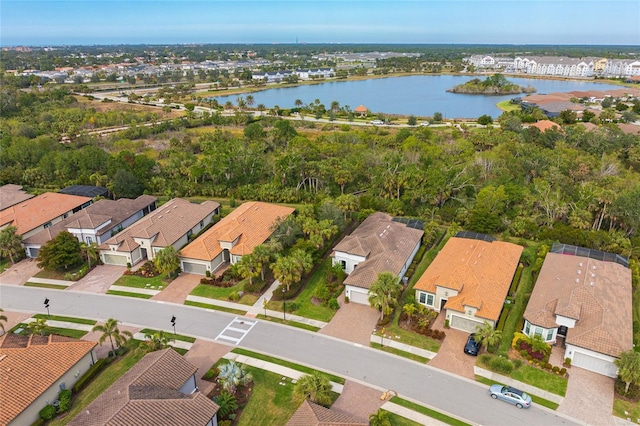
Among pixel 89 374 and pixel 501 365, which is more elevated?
pixel 501 365

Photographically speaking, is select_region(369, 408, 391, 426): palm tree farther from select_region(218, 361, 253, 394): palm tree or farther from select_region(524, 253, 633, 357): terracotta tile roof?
select_region(524, 253, 633, 357): terracotta tile roof

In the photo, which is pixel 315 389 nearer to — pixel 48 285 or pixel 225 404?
pixel 225 404

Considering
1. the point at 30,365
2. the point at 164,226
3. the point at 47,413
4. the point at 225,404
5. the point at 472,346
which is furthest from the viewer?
the point at 164,226

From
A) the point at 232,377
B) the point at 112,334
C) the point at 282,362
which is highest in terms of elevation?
the point at 112,334

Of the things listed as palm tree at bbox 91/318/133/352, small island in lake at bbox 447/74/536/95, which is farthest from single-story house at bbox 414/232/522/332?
small island in lake at bbox 447/74/536/95

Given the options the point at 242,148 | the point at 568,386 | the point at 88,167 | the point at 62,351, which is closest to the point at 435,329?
the point at 568,386

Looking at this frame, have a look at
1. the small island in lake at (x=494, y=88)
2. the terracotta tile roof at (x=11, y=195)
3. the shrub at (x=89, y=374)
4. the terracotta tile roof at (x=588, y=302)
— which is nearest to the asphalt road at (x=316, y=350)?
the shrub at (x=89, y=374)

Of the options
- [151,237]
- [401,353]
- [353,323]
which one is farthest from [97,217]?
[401,353]
